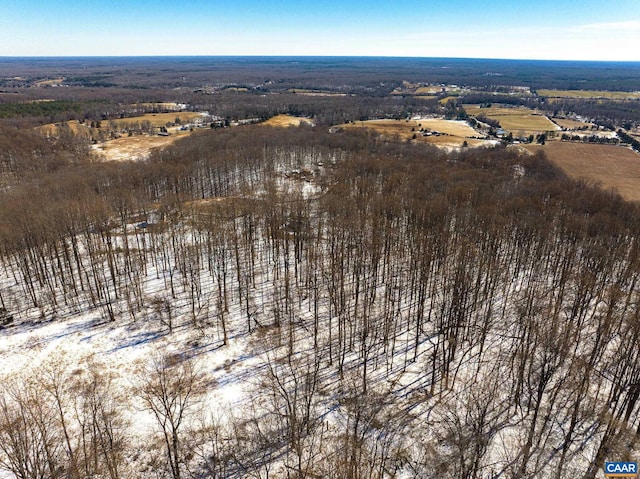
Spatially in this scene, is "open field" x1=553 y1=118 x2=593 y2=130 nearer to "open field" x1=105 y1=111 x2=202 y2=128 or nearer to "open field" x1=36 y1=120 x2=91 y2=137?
"open field" x1=105 y1=111 x2=202 y2=128

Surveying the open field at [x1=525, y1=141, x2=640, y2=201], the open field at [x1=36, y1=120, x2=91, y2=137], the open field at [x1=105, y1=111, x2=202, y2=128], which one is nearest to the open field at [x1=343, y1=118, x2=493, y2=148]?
the open field at [x1=525, y1=141, x2=640, y2=201]

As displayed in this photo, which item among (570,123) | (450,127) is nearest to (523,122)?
(570,123)

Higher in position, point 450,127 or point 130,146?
point 450,127

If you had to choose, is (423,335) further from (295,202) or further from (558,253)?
(295,202)

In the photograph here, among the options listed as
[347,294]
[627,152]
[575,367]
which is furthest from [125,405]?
[627,152]

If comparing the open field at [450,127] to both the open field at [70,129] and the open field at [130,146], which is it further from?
the open field at [70,129]

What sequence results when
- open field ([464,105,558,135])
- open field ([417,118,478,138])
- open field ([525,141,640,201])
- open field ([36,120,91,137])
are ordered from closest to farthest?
open field ([525,141,640,201])
open field ([36,120,91,137])
open field ([417,118,478,138])
open field ([464,105,558,135])

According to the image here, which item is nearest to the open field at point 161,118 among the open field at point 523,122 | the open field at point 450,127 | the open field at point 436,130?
the open field at point 436,130

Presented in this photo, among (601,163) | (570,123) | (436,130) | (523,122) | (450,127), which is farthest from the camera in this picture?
(570,123)

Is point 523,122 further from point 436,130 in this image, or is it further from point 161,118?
point 161,118
